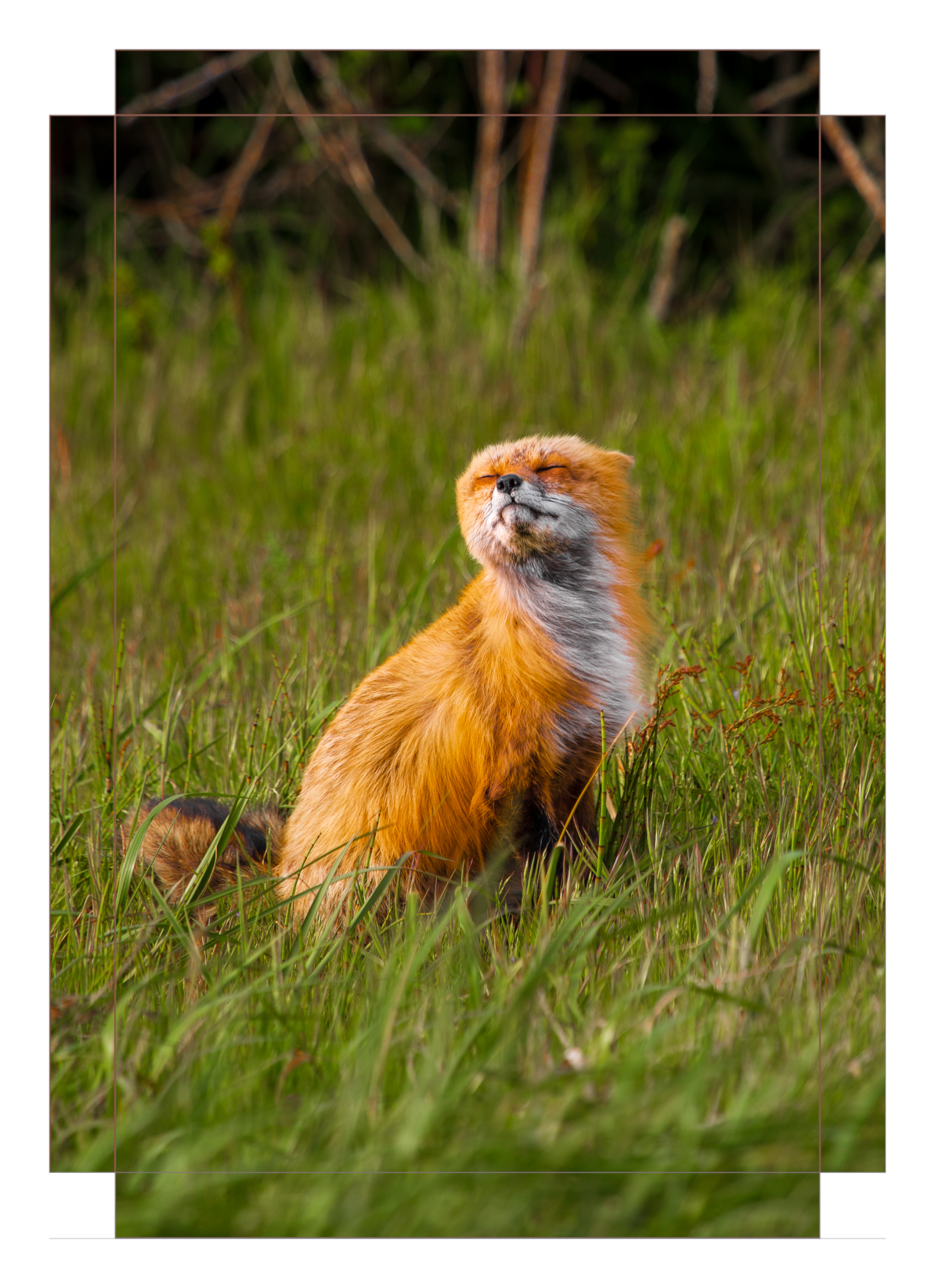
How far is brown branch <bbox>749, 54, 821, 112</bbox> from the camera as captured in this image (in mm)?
3451

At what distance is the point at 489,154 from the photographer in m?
4.37

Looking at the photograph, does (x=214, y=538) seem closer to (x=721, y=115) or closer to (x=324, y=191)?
(x=324, y=191)

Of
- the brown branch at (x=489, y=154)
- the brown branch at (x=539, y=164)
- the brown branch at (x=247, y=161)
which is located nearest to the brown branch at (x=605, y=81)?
the brown branch at (x=539, y=164)

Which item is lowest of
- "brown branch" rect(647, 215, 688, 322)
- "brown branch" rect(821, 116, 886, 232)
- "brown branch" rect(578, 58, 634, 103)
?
"brown branch" rect(647, 215, 688, 322)

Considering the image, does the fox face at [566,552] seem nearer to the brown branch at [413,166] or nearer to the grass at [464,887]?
the grass at [464,887]

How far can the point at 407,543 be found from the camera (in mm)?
4340

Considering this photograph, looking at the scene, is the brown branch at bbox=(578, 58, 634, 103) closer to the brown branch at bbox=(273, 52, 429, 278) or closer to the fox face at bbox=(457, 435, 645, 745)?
the brown branch at bbox=(273, 52, 429, 278)

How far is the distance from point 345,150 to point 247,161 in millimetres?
367

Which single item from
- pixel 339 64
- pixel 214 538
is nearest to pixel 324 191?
pixel 339 64

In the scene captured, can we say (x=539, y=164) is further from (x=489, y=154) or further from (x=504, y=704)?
(x=504, y=704)

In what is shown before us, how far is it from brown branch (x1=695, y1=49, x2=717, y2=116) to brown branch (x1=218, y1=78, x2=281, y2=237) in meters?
1.45

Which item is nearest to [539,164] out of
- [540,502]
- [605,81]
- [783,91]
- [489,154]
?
[489,154]

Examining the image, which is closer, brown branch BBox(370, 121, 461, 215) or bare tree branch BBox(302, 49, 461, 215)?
Answer: bare tree branch BBox(302, 49, 461, 215)

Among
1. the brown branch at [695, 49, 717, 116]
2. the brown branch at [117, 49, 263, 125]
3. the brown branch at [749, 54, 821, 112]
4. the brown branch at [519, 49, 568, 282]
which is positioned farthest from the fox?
the brown branch at [519, 49, 568, 282]
